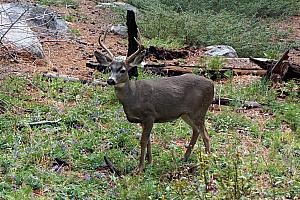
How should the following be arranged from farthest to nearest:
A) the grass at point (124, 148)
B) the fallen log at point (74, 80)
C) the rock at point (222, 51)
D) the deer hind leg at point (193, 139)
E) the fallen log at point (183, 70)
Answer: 1. the rock at point (222, 51)
2. the fallen log at point (183, 70)
3. the fallen log at point (74, 80)
4. the deer hind leg at point (193, 139)
5. the grass at point (124, 148)

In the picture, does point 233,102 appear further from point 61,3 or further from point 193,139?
point 61,3

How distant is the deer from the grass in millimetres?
371

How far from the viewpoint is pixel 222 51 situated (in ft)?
46.7

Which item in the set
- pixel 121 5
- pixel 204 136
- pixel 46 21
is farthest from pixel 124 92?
pixel 121 5

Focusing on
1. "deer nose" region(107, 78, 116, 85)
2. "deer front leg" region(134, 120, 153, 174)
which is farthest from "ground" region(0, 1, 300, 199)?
"deer nose" region(107, 78, 116, 85)

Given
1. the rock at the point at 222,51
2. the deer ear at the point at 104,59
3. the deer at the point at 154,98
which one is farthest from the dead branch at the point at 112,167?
the rock at the point at 222,51

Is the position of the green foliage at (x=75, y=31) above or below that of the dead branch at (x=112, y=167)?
below

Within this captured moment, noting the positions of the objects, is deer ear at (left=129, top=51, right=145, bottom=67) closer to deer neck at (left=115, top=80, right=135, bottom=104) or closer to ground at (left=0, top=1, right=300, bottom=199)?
deer neck at (left=115, top=80, right=135, bottom=104)

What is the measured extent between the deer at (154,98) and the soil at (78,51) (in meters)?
3.24

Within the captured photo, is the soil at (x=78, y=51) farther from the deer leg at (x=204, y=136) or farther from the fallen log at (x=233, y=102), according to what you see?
the deer leg at (x=204, y=136)

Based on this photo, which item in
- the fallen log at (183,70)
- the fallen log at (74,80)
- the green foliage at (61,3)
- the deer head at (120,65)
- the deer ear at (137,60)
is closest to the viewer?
the deer head at (120,65)

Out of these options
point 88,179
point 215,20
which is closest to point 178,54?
point 215,20

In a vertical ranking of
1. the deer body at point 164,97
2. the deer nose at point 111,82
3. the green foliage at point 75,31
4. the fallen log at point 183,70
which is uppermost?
the deer nose at point 111,82

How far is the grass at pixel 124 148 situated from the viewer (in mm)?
5770
